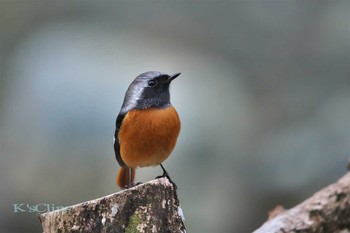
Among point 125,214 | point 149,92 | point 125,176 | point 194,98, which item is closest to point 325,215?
point 125,214

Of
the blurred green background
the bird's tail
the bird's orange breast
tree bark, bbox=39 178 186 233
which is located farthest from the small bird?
the blurred green background

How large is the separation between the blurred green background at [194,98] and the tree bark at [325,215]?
256cm

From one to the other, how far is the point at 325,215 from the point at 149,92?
1078mm

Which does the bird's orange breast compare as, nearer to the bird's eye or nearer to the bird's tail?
the bird's eye

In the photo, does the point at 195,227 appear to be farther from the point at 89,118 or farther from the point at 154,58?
the point at 154,58

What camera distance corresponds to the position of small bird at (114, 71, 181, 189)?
3.34 metres

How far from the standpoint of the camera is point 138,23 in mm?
7000

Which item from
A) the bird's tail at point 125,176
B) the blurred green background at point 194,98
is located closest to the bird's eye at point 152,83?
the bird's tail at point 125,176

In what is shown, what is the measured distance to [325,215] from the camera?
2.88m

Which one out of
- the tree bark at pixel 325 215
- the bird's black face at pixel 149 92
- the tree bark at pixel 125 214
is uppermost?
the bird's black face at pixel 149 92

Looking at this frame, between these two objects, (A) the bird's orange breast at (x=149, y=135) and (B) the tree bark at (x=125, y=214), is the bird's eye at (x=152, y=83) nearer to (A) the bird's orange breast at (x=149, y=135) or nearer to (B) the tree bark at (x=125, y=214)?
(A) the bird's orange breast at (x=149, y=135)

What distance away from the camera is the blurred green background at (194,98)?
5.76 metres

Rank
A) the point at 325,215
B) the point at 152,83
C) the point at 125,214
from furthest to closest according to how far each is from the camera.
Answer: the point at 152,83
the point at 325,215
the point at 125,214

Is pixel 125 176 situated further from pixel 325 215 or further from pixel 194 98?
pixel 194 98
